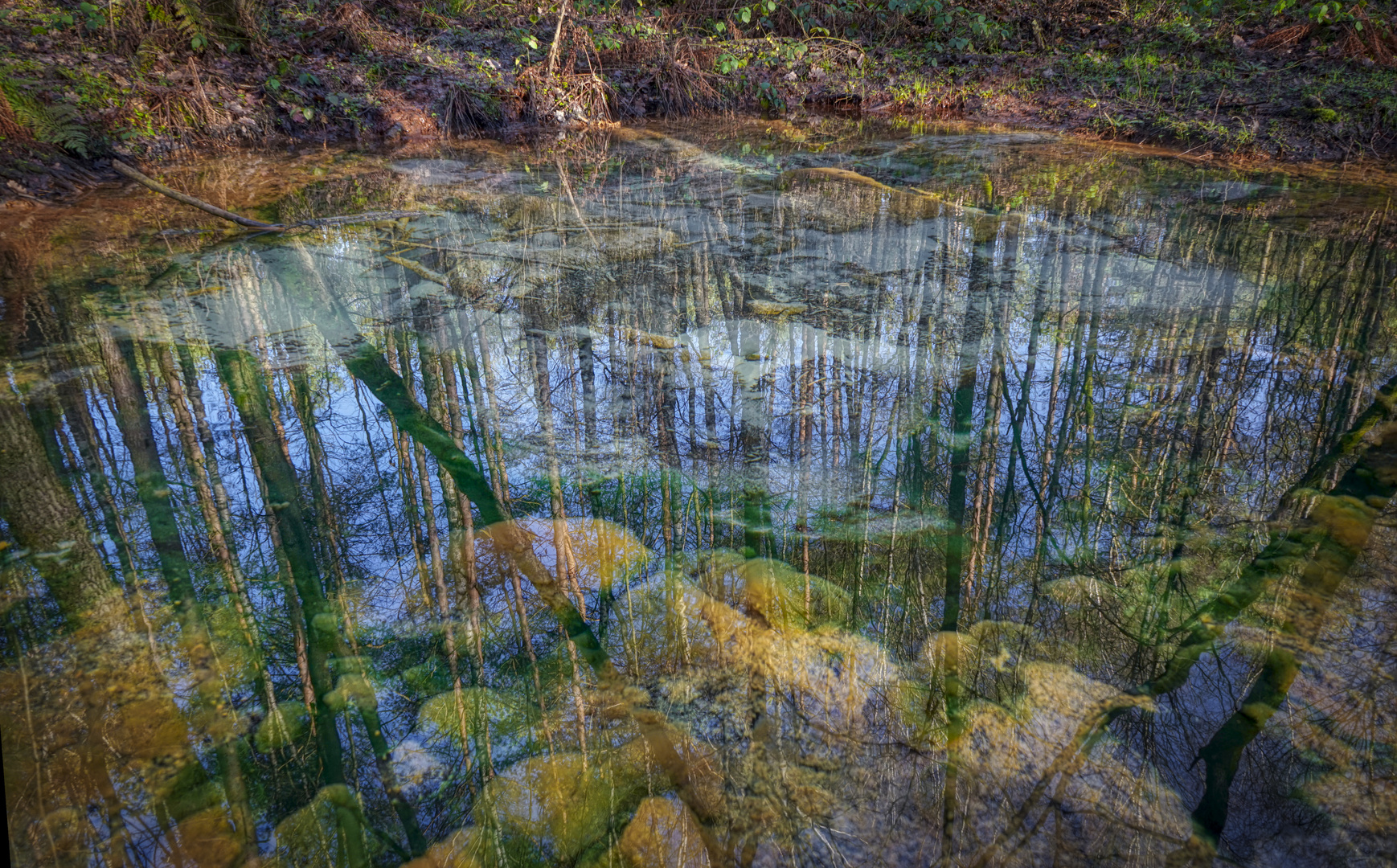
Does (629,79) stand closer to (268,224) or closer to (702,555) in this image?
(268,224)

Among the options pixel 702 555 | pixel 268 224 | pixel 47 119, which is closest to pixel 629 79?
pixel 268 224

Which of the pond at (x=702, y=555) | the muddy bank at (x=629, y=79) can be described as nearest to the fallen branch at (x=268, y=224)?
the pond at (x=702, y=555)

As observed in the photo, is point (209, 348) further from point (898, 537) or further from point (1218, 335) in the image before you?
point (1218, 335)

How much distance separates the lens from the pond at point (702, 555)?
148cm

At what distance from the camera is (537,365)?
123 inches

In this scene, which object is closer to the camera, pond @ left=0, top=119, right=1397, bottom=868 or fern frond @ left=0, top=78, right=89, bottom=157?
pond @ left=0, top=119, right=1397, bottom=868

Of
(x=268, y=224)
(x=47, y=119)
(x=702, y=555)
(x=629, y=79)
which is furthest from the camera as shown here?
(x=629, y=79)

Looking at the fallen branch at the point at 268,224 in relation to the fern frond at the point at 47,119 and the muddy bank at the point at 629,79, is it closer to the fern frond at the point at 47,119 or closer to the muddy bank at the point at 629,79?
the fern frond at the point at 47,119

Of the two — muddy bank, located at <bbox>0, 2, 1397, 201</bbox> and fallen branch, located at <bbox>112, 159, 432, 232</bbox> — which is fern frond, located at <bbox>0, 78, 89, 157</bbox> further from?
fallen branch, located at <bbox>112, 159, 432, 232</bbox>

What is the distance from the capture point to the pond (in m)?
1.48

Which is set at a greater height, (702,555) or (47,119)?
(47,119)

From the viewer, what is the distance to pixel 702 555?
219cm

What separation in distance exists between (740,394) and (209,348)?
7.56 ft

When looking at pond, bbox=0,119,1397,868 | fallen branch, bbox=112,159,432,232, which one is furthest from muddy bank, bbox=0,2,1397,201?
pond, bbox=0,119,1397,868
